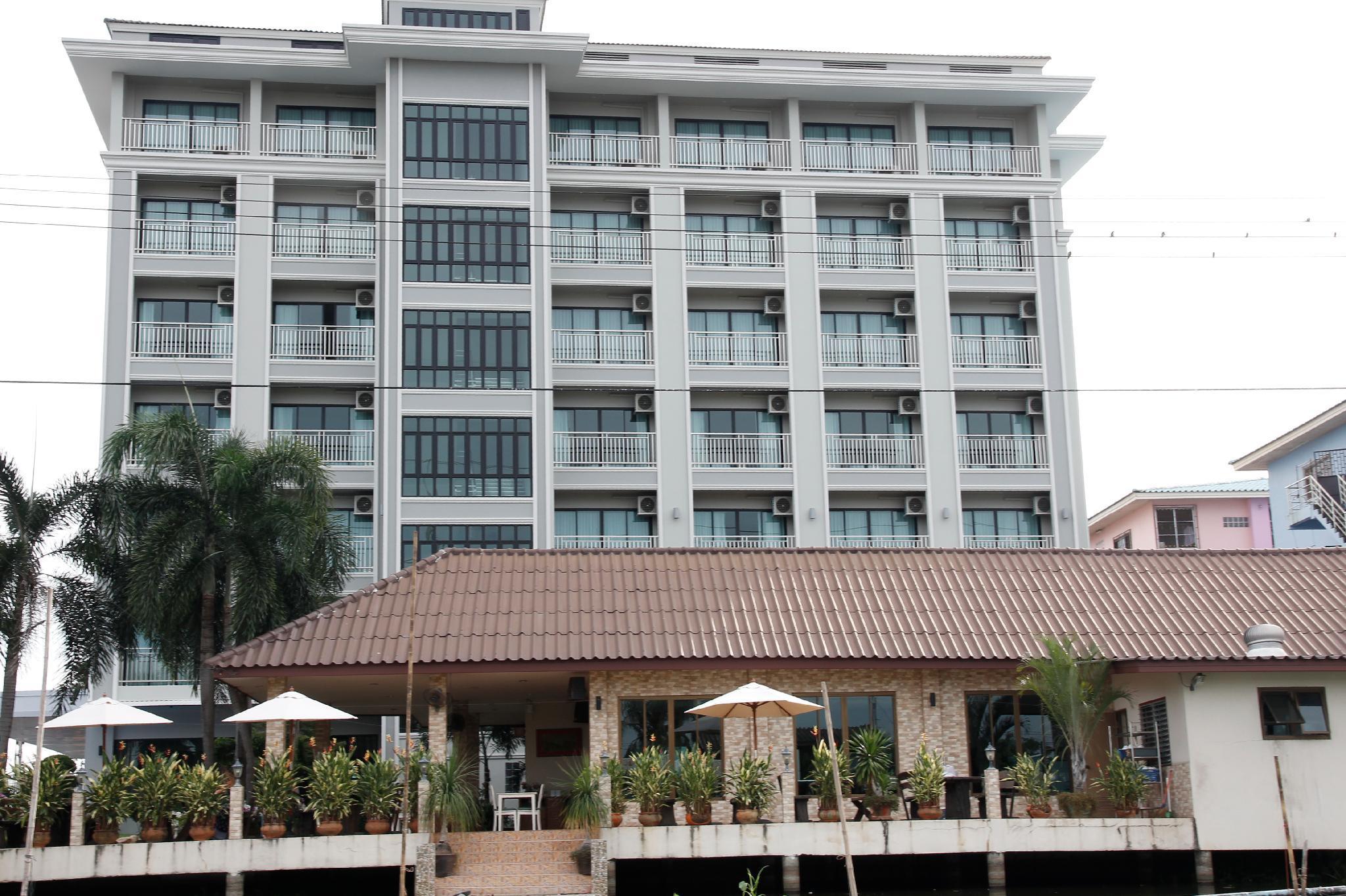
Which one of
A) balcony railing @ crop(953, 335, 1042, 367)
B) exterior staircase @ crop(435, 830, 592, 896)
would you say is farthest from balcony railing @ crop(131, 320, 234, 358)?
exterior staircase @ crop(435, 830, 592, 896)

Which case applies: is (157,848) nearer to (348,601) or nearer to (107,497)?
(348,601)

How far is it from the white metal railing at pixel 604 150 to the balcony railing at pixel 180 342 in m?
11.1

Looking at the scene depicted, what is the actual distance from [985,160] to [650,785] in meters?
32.0

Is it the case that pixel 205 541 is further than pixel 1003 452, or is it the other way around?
pixel 1003 452

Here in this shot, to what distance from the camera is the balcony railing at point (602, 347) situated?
156ft

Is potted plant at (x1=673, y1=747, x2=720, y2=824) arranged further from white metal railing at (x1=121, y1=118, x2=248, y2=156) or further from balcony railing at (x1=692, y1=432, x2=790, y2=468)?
white metal railing at (x1=121, y1=118, x2=248, y2=156)

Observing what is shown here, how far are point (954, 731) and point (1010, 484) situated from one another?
22270mm

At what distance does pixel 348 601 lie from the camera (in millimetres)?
27219

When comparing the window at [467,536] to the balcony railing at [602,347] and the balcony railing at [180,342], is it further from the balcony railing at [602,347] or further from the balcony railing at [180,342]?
the balcony railing at [180,342]

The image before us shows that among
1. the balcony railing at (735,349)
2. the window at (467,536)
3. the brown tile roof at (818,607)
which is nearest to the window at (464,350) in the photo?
the window at (467,536)

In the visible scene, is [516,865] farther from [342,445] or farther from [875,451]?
[875,451]

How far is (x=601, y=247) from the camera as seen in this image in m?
48.5

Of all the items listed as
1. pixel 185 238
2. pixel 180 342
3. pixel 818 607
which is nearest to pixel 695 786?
pixel 818 607

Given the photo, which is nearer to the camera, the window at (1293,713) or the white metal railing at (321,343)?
the window at (1293,713)
